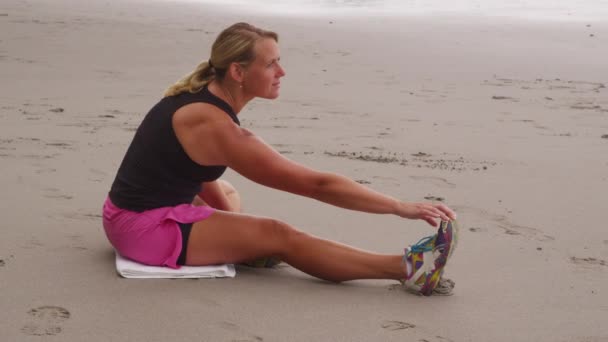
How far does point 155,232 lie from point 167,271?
0.55ft

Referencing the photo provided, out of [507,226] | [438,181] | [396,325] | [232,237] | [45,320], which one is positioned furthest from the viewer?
[438,181]

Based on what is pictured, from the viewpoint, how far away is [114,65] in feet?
29.5

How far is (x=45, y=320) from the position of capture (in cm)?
298

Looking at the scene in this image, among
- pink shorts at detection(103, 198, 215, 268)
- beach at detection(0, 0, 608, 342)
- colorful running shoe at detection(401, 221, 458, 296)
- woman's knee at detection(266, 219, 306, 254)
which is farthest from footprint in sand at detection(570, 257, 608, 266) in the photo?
pink shorts at detection(103, 198, 215, 268)

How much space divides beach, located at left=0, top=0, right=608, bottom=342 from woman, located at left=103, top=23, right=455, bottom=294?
0.13 m

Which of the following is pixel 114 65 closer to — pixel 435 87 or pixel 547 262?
pixel 435 87

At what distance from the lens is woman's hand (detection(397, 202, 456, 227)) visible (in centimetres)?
324

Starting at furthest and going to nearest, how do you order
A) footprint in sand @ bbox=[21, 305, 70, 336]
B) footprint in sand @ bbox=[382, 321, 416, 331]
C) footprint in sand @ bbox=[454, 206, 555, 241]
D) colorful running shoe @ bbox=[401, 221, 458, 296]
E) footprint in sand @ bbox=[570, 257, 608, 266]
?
footprint in sand @ bbox=[454, 206, 555, 241] < footprint in sand @ bbox=[570, 257, 608, 266] < colorful running shoe @ bbox=[401, 221, 458, 296] < footprint in sand @ bbox=[382, 321, 416, 331] < footprint in sand @ bbox=[21, 305, 70, 336]

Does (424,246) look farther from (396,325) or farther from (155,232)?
(155,232)

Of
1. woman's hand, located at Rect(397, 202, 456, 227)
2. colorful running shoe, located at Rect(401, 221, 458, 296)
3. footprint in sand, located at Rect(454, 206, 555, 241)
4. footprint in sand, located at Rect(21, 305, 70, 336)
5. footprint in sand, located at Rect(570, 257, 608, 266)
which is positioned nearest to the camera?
footprint in sand, located at Rect(21, 305, 70, 336)

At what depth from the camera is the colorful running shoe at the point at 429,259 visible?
132 inches

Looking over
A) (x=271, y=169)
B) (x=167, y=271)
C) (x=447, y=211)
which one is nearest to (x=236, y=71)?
(x=271, y=169)

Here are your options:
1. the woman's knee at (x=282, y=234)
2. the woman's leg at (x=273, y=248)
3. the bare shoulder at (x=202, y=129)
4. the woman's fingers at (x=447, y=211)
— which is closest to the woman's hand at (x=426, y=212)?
the woman's fingers at (x=447, y=211)

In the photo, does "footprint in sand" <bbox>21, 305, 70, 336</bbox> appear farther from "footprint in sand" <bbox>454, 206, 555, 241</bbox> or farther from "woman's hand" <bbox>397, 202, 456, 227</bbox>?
"footprint in sand" <bbox>454, 206, 555, 241</bbox>
